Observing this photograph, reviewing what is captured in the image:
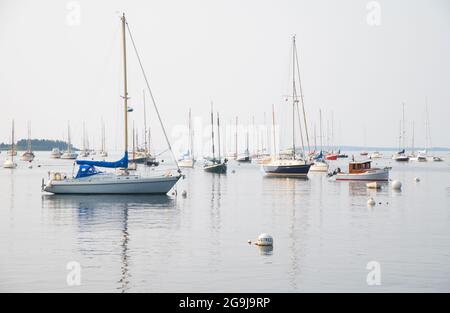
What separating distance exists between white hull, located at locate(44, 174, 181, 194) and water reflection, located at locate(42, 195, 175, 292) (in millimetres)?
504

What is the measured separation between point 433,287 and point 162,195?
41.4 meters

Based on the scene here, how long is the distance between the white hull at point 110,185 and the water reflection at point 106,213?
0.50m

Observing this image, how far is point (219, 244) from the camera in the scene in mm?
35844

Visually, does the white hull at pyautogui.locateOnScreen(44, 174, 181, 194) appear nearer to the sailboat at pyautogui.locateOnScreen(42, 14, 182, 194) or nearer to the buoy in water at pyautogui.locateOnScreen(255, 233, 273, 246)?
the sailboat at pyautogui.locateOnScreen(42, 14, 182, 194)

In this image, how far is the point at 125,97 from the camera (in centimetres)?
6431

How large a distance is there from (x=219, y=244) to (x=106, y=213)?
16086mm

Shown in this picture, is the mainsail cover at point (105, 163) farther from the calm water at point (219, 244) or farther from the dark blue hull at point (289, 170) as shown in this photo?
the dark blue hull at point (289, 170)

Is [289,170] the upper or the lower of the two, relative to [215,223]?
upper

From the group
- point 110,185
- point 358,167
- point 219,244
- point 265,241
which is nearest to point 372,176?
point 358,167

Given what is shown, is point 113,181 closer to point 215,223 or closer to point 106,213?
point 106,213

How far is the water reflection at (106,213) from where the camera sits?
33.3m

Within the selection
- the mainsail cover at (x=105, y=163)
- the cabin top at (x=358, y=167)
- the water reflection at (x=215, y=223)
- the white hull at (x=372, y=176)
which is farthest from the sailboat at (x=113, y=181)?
the cabin top at (x=358, y=167)
